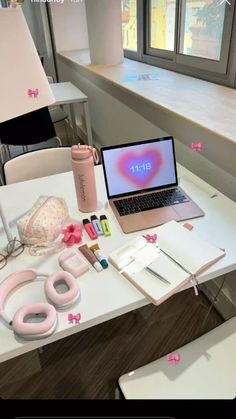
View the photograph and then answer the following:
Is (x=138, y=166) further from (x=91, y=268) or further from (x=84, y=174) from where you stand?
(x=91, y=268)

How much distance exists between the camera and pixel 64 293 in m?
0.73

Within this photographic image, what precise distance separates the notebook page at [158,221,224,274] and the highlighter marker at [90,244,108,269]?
173 millimetres

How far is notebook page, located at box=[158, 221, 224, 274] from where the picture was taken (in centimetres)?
81

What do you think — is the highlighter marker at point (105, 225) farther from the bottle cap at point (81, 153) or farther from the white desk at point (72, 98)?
the white desk at point (72, 98)

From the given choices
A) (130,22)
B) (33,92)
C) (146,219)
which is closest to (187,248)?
(146,219)

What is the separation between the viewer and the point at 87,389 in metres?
1.22

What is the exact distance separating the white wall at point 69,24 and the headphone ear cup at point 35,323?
12.9 ft

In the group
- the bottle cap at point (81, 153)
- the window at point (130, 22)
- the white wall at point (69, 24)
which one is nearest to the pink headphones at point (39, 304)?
the bottle cap at point (81, 153)

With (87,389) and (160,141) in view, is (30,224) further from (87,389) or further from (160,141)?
(87,389)

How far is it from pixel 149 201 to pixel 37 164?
724 mm

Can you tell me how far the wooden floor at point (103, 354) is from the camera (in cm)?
122

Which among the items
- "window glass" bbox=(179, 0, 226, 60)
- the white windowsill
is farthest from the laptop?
"window glass" bbox=(179, 0, 226, 60)
